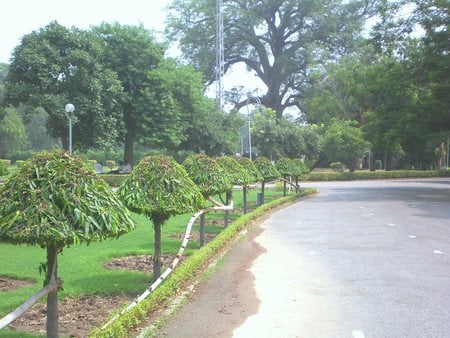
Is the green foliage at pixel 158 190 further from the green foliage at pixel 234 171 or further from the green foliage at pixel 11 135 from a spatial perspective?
the green foliage at pixel 11 135

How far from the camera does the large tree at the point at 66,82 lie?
93.7 ft

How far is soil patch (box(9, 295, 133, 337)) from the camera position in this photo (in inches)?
214

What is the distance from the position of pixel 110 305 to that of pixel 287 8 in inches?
2025

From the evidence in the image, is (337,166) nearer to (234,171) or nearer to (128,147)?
(128,147)

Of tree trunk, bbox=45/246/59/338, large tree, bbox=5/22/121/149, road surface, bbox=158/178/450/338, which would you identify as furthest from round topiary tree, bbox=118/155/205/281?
large tree, bbox=5/22/121/149

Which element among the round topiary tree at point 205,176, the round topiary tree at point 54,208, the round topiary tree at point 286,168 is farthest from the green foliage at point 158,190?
the round topiary tree at point 286,168

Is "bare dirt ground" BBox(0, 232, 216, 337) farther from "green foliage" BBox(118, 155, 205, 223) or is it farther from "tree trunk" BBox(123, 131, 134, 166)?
"tree trunk" BBox(123, 131, 134, 166)

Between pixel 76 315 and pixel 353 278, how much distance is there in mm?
4196

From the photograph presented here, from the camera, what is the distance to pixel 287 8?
53.6m

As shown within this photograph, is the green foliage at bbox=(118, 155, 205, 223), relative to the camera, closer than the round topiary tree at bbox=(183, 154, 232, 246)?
Yes

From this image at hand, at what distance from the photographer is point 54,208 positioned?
14.0 ft

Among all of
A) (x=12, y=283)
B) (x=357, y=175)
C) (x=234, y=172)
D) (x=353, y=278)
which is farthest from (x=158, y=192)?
(x=357, y=175)

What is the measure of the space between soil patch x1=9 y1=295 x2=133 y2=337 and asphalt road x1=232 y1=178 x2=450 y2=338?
165 centimetres

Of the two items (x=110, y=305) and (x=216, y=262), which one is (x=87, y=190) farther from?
(x=216, y=262)
